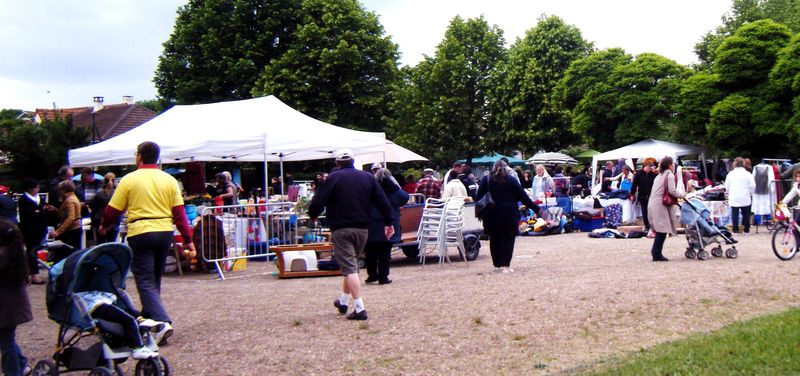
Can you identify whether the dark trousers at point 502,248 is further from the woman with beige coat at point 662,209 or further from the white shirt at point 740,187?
the white shirt at point 740,187

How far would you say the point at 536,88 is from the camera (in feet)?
167

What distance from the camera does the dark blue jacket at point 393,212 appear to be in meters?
12.0

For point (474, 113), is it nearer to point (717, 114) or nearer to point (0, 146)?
point (717, 114)

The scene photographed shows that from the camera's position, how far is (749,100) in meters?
38.0

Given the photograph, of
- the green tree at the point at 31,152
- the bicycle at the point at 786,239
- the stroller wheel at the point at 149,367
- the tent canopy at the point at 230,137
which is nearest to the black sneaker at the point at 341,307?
the stroller wheel at the point at 149,367

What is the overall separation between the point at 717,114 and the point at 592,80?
10.7m

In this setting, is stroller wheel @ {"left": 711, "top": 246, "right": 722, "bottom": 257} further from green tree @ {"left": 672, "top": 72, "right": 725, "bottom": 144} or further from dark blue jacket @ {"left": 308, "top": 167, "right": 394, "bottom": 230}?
green tree @ {"left": 672, "top": 72, "right": 725, "bottom": 144}

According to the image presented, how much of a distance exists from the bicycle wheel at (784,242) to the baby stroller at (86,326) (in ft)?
35.1

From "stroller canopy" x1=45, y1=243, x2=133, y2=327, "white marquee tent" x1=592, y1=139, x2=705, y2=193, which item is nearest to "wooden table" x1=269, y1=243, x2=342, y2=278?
"stroller canopy" x1=45, y1=243, x2=133, y2=327

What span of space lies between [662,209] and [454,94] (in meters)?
38.3

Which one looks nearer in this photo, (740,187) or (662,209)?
(662,209)

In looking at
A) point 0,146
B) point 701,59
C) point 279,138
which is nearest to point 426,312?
point 279,138

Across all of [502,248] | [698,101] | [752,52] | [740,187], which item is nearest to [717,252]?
[502,248]

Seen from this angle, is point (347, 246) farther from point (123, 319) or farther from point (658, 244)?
point (658, 244)
